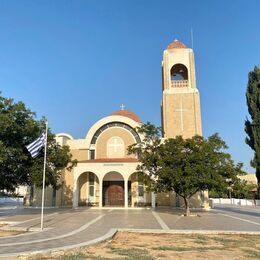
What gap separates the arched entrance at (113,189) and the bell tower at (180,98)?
7.53 metres

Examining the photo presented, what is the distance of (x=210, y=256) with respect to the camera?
877 cm

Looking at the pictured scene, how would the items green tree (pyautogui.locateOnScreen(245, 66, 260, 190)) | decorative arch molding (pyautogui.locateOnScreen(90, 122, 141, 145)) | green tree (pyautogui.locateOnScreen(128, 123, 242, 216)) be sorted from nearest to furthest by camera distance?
green tree (pyautogui.locateOnScreen(128, 123, 242, 216))
green tree (pyautogui.locateOnScreen(245, 66, 260, 190))
decorative arch molding (pyautogui.locateOnScreen(90, 122, 141, 145))

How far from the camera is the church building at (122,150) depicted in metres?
30.8

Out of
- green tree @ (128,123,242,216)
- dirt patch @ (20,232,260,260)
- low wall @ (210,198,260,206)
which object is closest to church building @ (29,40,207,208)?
green tree @ (128,123,242,216)

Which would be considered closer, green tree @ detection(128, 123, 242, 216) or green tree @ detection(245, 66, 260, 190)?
green tree @ detection(128, 123, 242, 216)

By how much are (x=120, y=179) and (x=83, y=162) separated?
A: 470cm

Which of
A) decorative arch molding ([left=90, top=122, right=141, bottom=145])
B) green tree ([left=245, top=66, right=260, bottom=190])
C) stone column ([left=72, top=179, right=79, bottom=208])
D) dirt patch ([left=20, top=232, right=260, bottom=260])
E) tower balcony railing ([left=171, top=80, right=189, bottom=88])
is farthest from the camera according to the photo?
tower balcony railing ([left=171, top=80, right=189, bottom=88])

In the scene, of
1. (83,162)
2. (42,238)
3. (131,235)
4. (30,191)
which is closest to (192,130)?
(83,162)

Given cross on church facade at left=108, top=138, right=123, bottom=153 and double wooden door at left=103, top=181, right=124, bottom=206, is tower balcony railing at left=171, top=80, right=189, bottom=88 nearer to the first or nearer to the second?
cross on church facade at left=108, top=138, right=123, bottom=153

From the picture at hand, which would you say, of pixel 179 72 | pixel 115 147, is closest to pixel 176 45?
pixel 179 72

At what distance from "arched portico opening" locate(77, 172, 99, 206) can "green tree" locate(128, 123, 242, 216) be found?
36.2 ft

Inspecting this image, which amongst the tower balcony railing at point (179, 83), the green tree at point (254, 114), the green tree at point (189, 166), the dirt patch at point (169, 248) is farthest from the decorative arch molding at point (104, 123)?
the dirt patch at point (169, 248)

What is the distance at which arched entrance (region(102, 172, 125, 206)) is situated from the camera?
32781mm

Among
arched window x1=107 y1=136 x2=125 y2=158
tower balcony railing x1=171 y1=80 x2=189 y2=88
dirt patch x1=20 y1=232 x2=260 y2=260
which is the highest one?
tower balcony railing x1=171 y1=80 x2=189 y2=88
